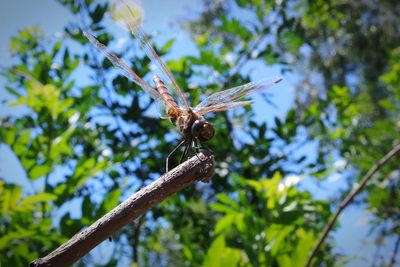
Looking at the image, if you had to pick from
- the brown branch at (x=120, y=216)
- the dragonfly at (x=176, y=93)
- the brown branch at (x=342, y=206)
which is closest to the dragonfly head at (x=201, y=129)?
the dragonfly at (x=176, y=93)

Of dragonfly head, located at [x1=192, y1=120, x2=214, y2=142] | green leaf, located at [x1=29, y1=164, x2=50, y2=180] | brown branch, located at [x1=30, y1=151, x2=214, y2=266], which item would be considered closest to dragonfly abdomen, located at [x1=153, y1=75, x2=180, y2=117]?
dragonfly head, located at [x1=192, y1=120, x2=214, y2=142]

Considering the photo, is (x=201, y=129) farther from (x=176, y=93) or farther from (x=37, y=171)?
(x=37, y=171)

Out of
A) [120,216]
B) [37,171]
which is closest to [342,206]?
[120,216]

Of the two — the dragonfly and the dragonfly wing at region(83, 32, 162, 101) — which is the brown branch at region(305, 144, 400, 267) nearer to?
the dragonfly

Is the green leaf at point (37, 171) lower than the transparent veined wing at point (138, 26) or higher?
higher

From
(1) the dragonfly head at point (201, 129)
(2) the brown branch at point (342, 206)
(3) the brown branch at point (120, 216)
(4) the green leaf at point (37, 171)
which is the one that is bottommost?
(2) the brown branch at point (342, 206)

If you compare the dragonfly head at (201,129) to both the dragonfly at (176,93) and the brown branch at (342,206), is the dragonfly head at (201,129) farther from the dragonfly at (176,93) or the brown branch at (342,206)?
the brown branch at (342,206)
